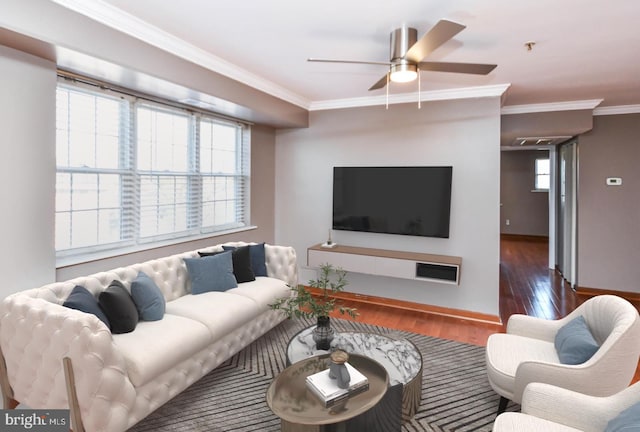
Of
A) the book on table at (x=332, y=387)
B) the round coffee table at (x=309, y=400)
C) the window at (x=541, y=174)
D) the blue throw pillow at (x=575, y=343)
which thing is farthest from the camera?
the window at (x=541, y=174)

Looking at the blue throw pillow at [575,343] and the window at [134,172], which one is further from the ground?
the window at [134,172]

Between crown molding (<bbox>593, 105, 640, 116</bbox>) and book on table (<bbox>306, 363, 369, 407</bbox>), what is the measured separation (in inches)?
209

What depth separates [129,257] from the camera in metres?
3.29

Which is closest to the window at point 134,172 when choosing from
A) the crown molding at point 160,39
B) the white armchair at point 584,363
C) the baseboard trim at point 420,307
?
the crown molding at point 160,39

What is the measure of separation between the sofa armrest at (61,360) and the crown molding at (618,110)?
20.7 ft

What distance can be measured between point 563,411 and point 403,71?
2.25 meters

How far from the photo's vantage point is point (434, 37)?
2.12 meters

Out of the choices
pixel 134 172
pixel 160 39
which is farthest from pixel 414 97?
pixel 134 172

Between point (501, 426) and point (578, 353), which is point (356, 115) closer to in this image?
point (578, 353)

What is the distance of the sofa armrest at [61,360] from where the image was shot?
1.92 metres

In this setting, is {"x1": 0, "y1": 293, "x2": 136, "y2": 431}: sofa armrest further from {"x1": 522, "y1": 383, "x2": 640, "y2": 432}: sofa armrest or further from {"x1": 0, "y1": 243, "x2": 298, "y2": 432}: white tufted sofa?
{"x1": 522, "y1": 383, "x2": 640, "y2": 432}: sofa armrest

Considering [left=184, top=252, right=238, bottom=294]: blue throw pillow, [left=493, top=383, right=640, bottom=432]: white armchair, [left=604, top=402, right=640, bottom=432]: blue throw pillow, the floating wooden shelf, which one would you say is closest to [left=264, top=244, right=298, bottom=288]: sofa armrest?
[left=184, top=252, right=238, bottom=294]: blue throw pillow

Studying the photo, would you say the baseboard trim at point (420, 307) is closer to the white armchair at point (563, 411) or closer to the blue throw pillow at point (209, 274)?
the blue throw pillow at point (209, 274)

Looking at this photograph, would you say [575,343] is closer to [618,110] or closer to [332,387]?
[332,387]
